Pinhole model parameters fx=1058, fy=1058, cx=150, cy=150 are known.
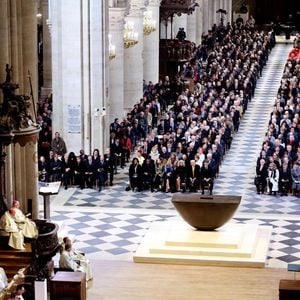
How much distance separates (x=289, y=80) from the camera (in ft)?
146

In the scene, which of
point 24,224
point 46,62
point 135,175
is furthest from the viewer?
point 46,62

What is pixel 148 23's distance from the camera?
43812 mm

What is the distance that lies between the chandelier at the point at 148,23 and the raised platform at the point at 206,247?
19.4m

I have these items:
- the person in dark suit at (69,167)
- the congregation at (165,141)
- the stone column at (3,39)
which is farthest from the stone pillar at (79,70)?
the stone column at (3,39)

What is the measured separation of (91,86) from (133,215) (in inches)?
229

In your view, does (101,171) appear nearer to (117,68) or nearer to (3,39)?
(117,68)

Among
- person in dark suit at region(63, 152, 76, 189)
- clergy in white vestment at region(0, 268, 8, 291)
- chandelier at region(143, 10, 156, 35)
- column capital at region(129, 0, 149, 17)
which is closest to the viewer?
clergy in white vestment at region(0, 268, 8, 291)

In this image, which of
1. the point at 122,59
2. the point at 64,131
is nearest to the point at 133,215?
the point at 64,131

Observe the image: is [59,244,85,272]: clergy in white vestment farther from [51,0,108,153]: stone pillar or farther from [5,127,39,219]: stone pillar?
[51,0,108,153]: stone pillar

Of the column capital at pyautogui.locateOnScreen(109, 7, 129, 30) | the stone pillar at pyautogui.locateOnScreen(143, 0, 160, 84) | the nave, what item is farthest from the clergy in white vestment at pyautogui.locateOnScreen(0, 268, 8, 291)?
the stone pillar at pyautogui.locateOnScreen(143, 0, 160, 84)

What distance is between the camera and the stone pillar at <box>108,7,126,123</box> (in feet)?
121

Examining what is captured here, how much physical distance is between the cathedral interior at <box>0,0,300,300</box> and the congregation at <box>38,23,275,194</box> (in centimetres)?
6

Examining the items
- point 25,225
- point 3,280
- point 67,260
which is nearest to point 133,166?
point 25,225

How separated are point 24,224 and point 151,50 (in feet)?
78.9
